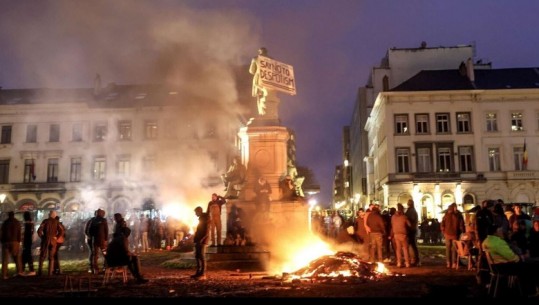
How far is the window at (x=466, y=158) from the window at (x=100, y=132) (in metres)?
33.4

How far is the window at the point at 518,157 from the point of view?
1694 inches

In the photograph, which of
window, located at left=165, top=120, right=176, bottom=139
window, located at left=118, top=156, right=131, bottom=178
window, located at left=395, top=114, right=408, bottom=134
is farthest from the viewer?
window, located at left=118, top=156, right=131, bottom=178

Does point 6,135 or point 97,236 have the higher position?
point 6,135

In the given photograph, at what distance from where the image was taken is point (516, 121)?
43906 millimetres

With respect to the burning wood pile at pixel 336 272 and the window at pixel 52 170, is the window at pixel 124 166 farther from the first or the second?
the burning wood pile at pixel 336 272

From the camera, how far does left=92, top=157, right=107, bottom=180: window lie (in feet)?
165

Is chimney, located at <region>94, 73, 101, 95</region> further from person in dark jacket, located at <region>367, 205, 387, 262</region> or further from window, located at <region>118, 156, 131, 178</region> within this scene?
person in dark jacket, located at <region>367, 205, 387, 262</region>

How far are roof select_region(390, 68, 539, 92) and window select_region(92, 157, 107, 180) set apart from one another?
28.4 meters

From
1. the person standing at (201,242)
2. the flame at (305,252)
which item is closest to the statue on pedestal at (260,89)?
the flame at (305,252)

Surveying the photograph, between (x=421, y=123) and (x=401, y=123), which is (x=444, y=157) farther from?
(x=401, y=123)

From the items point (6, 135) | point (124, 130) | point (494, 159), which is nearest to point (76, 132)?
point (124, 130)

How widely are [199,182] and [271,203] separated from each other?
2138cm

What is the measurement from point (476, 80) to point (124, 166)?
33.7m

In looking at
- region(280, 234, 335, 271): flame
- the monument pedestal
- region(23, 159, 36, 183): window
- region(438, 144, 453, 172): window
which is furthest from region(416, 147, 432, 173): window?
region(23, 159, 36, 183): window
